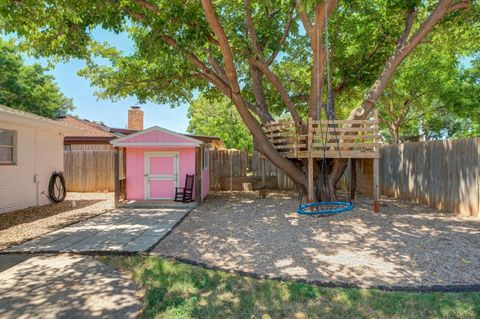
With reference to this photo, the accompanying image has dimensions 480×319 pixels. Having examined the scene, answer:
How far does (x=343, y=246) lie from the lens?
500 centimetres

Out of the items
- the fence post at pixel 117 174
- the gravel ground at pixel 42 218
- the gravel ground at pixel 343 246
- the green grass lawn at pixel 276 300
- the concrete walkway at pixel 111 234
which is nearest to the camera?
the green grass lawn at pixel 276 300

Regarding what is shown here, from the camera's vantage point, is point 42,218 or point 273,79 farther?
point 273,79

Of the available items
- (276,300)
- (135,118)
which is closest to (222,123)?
(135,118)

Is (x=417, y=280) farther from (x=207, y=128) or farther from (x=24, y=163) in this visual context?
(x=207, y=128)

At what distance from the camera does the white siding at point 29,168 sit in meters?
8.38

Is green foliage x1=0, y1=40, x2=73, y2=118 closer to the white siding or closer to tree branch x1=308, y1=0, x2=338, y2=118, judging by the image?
the white siding

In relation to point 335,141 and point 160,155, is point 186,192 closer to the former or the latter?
point 160,155

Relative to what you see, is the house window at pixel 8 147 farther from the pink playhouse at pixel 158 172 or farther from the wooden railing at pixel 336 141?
the wooden railing at pixel 336 141

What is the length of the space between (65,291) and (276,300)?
92.2 inches

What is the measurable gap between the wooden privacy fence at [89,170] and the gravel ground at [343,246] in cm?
746

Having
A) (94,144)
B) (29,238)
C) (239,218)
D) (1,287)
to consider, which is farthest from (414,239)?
(94,144)

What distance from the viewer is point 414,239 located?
5270 mm

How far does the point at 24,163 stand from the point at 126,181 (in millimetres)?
2939

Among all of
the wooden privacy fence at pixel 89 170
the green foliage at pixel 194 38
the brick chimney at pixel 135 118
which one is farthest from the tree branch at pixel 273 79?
the brick chimney at pixel 135 118
